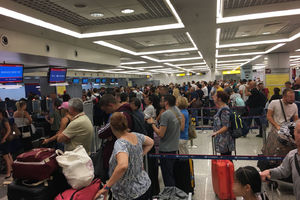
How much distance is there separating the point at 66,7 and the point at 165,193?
162 inches

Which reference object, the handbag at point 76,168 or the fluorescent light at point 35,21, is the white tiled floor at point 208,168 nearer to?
the handbag at point 76,168

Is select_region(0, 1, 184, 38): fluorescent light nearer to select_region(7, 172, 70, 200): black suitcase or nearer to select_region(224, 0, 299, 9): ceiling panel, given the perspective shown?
select_region(224, 0, 299, 9): ceiling panel

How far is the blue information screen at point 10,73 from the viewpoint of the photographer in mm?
6652

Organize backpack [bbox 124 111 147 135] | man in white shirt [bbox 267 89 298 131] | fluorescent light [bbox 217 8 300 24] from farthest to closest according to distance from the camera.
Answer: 1. fluorescent light [bbox 217 8 300 24]
2. man in white shirt [bbox 267 89 298 131]
3. backpack [bbox 124 111 147 135]

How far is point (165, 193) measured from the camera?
3234 millimetres

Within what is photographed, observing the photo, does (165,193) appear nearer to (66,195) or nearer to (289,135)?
(66,195)

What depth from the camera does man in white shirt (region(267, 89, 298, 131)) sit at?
403 cm

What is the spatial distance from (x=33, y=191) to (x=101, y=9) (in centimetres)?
391

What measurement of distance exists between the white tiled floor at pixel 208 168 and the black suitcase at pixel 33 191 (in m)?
2.36

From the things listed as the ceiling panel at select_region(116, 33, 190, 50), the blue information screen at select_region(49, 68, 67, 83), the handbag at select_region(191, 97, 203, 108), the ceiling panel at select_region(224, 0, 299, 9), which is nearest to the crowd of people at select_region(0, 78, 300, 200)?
the ceiling panel at select_region(224, 0, 299, 9)

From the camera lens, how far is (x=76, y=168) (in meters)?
2.25

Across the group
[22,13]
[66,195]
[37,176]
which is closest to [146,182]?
[66,195]

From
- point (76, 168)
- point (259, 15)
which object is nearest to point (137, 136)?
point (76, 168)

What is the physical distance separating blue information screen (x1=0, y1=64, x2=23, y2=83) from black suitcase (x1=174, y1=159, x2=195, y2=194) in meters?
6.09
